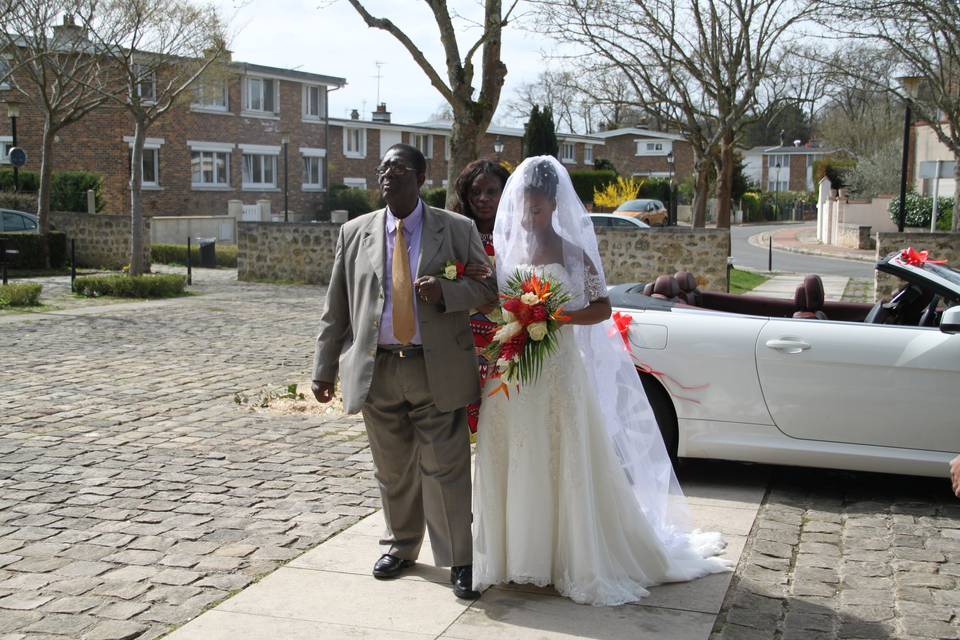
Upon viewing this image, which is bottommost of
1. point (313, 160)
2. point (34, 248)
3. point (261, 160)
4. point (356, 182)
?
point (34, 248)

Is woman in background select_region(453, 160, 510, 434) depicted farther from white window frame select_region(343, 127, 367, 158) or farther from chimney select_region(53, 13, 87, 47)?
white window frame select_region(343, 127, 367, 158)

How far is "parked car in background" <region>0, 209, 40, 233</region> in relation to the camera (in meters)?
26.1

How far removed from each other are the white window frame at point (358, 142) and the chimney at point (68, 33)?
2645cm

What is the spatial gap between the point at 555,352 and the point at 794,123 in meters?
103

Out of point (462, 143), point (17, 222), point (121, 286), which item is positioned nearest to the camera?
point (462, 143)

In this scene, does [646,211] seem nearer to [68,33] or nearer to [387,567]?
[68,33]

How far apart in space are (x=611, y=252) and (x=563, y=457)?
61.3ft

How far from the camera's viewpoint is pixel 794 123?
101125 mm

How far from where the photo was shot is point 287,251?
972 inches

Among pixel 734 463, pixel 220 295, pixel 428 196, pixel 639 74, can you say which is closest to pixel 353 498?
pixel 734 463

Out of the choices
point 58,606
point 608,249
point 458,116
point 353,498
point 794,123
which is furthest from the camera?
point 794,123

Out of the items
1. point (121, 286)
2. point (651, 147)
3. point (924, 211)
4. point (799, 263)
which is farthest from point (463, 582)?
point (651, 147)

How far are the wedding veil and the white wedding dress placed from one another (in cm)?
13

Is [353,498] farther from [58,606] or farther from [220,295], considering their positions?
[220,295]
